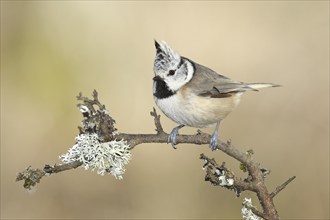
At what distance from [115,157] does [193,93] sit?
114cm

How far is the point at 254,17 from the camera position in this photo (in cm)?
545

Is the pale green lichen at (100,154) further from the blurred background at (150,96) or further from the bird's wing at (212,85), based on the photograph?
the blurred background at (150,96)

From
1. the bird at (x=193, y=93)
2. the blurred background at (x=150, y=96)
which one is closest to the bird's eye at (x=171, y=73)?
the bird at (x=193, y=93)

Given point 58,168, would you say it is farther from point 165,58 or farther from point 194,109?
point 194,109

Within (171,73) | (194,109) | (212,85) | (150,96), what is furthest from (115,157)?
(150,96)

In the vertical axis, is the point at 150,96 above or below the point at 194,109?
below

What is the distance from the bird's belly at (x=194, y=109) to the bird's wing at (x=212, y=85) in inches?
1.5

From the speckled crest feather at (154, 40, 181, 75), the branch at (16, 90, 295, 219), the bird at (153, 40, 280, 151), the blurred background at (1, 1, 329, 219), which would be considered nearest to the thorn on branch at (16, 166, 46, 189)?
the branch at (16, 90, 295, 219)

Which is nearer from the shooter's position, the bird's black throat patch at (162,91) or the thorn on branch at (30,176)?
the thorn on branch at (30,176)

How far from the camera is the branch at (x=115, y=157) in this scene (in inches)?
73.0

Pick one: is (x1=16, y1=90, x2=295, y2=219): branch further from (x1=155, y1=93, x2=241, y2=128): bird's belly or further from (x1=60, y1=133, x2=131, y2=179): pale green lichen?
(x1=155, y1=93, x2=241, y2=128): bird's belly

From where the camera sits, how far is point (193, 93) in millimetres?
3156

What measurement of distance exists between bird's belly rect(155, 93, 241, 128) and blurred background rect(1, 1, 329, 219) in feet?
5.43

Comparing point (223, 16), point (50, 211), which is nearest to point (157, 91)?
point (50, 211)
